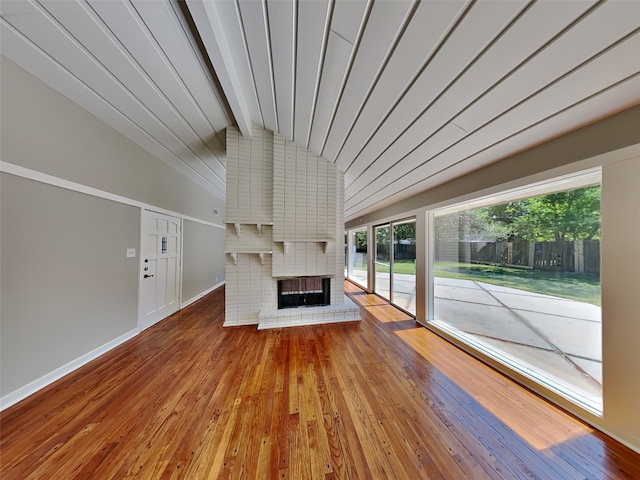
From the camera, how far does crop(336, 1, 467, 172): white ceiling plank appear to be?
108cm

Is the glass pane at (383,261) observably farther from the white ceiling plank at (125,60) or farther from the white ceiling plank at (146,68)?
the white ceiling plank at (125,60)

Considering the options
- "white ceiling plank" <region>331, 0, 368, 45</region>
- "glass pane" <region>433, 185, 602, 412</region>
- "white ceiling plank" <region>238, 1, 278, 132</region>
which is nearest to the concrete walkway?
"glass pane" <region>433, 185, 602, 412</region>

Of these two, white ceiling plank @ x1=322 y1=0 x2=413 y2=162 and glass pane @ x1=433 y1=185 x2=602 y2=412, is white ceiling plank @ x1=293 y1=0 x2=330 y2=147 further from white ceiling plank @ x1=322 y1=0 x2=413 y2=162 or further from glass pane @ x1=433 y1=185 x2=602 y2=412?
glass pane @ x1=433 y1=185 x2=602 y2=412

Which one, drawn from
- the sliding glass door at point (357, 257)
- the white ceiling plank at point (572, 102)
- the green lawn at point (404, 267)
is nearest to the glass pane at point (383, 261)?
the green lawn at point (404, 267)

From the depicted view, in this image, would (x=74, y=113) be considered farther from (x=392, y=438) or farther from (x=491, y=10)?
(x=392, y=438)

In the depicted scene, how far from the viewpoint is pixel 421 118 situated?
72.7 inches

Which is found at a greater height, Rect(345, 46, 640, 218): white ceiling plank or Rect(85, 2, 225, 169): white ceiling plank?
Rect(85, 2, 225, 169): white ceiling plank

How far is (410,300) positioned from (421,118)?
11.9 feet

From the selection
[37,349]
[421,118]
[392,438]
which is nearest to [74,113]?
[37,349]

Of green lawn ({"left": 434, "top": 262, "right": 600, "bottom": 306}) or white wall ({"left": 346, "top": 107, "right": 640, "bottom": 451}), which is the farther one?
green lawn ({"left": 434, "top": 262, "right": 600, "bottom": 306})

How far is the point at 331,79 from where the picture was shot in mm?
1811

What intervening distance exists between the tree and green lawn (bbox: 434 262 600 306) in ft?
1.17

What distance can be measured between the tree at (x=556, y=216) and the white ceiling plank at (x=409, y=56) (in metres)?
1.76

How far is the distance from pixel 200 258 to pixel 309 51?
4934mm
